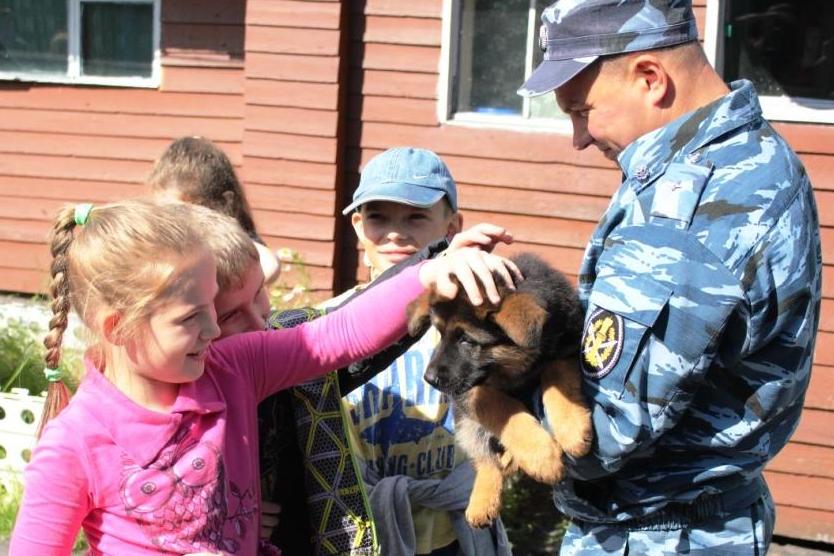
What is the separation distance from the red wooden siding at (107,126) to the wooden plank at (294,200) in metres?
0.52

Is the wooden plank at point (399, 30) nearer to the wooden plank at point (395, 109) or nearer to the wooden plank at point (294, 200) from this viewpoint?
the wooden plank at point (395, 109)

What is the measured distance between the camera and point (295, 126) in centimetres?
774

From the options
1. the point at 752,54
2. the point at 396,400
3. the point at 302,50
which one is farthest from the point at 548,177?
the point at 396,400

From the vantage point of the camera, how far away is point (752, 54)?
6.48m

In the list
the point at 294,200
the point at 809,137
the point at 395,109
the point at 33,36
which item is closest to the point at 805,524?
the point at 809,137

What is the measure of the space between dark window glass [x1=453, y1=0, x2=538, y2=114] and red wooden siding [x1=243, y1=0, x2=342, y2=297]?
2.97 feet

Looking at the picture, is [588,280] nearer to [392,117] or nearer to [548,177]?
[548,177]

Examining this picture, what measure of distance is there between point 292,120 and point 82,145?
2.21m

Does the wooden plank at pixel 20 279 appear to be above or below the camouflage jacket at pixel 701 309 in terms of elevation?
below

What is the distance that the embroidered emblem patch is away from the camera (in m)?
2.13

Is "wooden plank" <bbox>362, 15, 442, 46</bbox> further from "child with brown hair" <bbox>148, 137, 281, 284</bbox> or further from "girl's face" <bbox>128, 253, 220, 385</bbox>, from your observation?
"girl's face" <bbox>128, 253, 220, 385</bbox>

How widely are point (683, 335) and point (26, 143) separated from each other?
317 inches

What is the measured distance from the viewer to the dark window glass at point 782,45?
20.8 ft

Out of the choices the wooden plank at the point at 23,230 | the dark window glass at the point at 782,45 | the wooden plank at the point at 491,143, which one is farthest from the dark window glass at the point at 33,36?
the dark window glass at the point at 782,45
